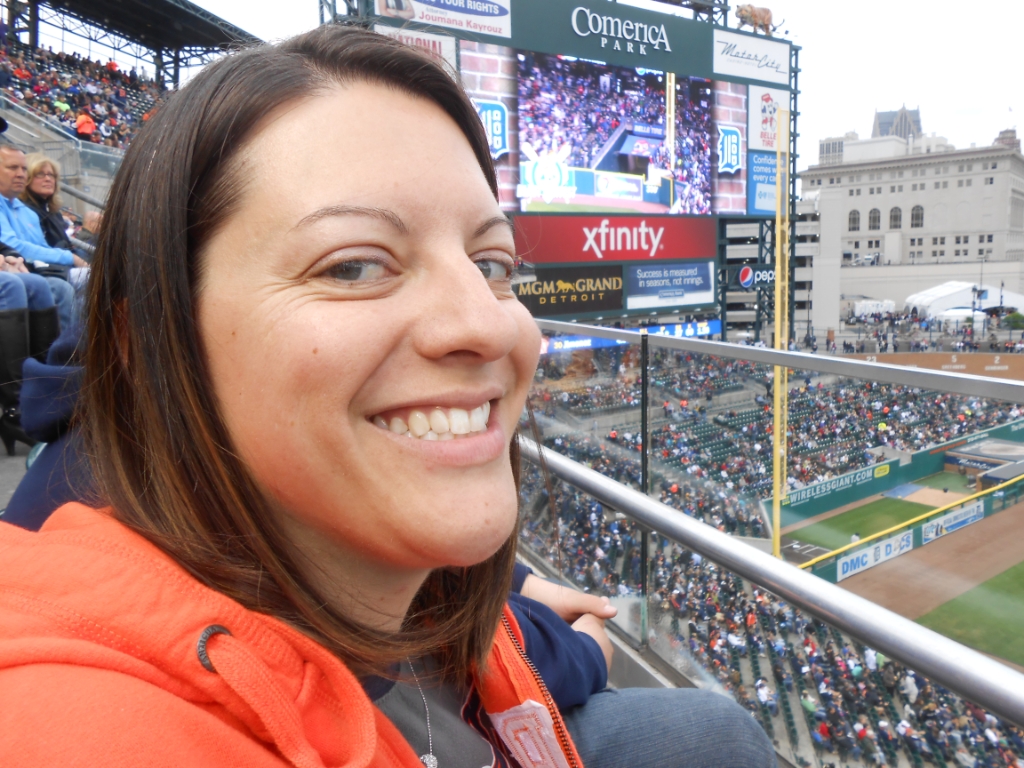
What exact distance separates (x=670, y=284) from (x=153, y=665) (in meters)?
15.4

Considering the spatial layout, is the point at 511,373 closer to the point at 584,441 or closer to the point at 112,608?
the point at 112,608

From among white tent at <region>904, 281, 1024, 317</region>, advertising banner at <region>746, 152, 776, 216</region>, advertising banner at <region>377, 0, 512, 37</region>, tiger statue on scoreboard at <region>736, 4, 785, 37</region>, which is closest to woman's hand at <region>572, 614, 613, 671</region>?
advertising banner at <region>377, 0, 512, 37</region>

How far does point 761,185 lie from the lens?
640 inches

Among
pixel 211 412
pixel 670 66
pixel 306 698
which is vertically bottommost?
pixel 306 698

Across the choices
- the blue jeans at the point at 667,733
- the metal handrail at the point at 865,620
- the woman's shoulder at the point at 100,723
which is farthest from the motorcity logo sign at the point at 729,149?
the woman's shoulder at the point at 100,723

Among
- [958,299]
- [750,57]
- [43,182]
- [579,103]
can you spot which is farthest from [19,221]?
[958,299]

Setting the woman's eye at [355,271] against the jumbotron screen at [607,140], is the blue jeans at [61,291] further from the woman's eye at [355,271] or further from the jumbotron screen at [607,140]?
the jumbotron screen at [607,140]

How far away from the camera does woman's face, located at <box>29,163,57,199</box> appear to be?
440cm

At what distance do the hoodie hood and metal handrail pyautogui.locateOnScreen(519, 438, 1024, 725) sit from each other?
2.40ft

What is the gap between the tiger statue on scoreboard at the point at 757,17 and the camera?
57.0ft

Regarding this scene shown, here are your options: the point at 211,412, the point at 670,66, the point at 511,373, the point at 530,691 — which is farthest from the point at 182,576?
the point at 670,66

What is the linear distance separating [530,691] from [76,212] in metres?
8.82

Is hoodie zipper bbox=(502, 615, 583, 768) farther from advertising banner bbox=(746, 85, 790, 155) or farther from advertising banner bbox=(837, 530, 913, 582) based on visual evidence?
advertising banner bbox=(746, 85, 790, 155)

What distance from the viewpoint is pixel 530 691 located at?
3.27 ft
